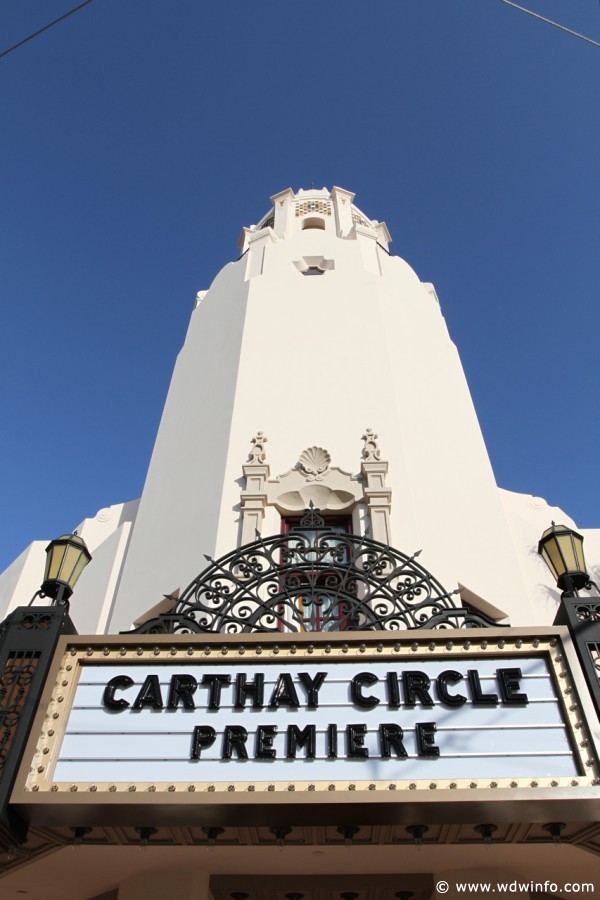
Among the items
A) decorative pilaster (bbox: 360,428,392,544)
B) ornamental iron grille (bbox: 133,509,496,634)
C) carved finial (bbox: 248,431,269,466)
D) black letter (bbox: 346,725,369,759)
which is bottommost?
black letter (bbox: 346,725,369,759)

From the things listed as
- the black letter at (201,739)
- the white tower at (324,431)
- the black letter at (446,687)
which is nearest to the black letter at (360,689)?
the black letter at (446,687)

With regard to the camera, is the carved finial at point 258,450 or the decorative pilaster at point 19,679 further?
the carved finial at point 258,450

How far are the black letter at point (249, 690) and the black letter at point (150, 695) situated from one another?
2.38 ft

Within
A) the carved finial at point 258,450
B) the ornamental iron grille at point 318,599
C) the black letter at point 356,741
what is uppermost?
the carved finial at point 258,450

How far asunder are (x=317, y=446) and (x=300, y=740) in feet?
20.3

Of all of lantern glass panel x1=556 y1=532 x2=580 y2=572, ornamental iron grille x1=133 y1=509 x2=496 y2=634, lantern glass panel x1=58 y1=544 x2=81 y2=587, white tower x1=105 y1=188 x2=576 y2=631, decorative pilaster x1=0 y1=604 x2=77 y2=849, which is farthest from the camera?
white tower x1=105 y1=188 x2=576 y2=631

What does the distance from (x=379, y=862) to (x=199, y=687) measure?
8.89 feet

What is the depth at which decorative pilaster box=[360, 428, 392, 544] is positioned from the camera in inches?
Answer: 388

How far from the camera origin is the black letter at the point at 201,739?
5688 millimetres

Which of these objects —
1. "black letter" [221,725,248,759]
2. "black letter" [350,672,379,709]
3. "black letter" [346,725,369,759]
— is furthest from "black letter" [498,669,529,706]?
"black letter" [221,725,248,759]

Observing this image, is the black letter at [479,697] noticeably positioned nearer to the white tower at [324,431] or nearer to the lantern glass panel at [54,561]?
the white tower at [324,431]

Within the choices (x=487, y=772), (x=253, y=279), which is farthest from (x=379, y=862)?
(x=253, y=279)

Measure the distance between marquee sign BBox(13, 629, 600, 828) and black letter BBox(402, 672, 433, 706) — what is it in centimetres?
1

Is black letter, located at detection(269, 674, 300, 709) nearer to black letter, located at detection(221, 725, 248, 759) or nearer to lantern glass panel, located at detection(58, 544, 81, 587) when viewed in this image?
black letter, located at detection(221, 725, 248, 759)
